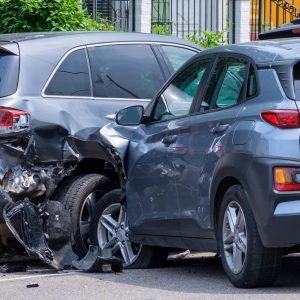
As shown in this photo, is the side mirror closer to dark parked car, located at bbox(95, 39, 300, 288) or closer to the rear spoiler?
dark parked car, located at bbox(95, 39, 300, 288)

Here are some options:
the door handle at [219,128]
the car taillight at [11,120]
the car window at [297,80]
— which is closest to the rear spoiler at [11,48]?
the car taillight at [11,120]

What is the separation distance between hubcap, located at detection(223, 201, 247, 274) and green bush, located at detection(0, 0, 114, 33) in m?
5.89

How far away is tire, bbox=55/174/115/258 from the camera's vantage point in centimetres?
920

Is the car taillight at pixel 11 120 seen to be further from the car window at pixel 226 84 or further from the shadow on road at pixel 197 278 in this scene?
the car window at pixel 226 84

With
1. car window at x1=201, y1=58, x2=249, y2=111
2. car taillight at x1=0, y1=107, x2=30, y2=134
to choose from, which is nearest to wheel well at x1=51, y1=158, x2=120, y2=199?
car taillight at x1=0, y1=107, x2=30, y2=134

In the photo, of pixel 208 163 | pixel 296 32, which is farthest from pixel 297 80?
pixel 296 32

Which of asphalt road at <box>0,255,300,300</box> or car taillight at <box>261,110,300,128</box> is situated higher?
car taillight at <box>261,110,300,128</box>

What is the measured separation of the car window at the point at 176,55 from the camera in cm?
1014

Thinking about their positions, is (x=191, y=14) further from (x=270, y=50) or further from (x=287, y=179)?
(x=287, y=179)

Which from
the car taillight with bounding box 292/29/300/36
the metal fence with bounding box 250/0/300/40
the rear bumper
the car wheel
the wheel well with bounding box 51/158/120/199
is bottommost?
the metal fence with bounding box 250/0/300/40

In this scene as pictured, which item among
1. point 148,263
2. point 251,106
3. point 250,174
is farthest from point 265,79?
point 148,263

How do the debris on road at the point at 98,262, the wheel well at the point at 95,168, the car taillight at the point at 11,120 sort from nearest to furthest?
the debris on road at the point at 98,262 < the car taillight at the point at 11,120 < the wheel well at the point at 95,168

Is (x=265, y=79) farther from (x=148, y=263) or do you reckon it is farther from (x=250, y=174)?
(x=148, y=263)

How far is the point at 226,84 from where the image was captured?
7906mm
